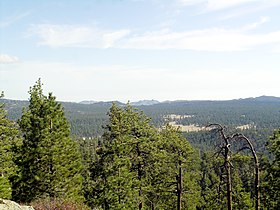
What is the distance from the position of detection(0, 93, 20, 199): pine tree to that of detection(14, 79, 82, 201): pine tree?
0.65 m

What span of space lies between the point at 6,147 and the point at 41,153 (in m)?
2.17

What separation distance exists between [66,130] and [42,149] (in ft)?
7.84

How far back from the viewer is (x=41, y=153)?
2225cm

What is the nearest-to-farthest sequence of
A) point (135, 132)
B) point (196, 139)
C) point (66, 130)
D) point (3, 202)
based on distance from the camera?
point (3, 202) < point (66, 130) < point (135, 132) < point (196, 139)

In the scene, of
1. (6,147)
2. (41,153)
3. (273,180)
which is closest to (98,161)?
(41,153)

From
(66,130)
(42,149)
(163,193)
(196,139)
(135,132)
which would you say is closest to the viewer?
(42,149)

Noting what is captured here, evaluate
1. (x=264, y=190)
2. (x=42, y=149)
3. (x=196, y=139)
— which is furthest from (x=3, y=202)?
(x=196, y=139)

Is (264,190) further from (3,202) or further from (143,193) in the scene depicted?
(3,202)

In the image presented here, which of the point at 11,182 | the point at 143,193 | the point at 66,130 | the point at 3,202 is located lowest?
the point at 143,193

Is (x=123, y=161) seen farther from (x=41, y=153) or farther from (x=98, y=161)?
(x=41, y=153)

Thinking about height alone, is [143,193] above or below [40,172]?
below

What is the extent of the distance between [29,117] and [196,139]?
146694 mm

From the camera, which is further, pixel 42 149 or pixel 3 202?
pixel 42 149

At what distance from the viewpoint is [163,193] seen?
27984 millimetres
